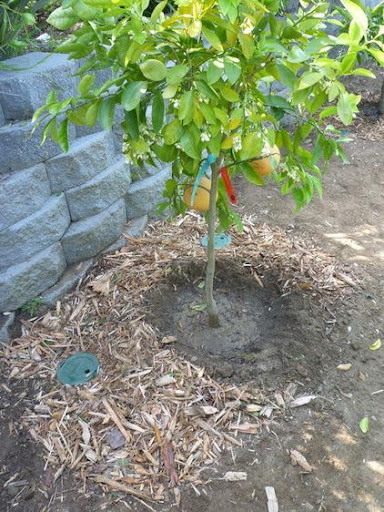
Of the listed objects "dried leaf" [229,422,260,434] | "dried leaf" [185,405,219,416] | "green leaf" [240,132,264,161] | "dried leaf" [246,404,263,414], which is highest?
"green leaf" [240,132,264,161]

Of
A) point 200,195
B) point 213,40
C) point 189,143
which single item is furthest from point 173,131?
point 200,195

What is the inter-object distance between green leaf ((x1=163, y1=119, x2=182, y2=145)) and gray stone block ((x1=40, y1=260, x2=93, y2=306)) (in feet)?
5.16

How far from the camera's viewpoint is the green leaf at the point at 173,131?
1.45 metres

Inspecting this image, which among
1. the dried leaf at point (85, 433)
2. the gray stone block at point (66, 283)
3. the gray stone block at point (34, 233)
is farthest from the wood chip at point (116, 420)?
the gray stone block at point (34, 233)

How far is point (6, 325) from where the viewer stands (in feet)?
8.48

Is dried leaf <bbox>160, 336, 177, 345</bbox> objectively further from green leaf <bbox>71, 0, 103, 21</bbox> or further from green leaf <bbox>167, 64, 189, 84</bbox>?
green leaf <bbox>71, 0, 103, 21</bbox>

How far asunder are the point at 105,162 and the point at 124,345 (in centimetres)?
108

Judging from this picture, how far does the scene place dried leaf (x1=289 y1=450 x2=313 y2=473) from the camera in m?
1.96

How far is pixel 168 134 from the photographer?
145 cm

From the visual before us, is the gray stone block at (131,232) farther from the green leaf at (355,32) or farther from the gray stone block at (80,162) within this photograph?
the green leaf at (355,32)

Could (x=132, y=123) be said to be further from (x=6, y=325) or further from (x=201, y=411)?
(x=6, y=325)

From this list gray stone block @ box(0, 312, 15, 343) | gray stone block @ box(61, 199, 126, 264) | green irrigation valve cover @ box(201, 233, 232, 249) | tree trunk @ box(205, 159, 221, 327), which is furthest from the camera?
green irrigation valve cover @ box(201, 233, 232, 249)

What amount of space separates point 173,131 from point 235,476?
4.40 ft

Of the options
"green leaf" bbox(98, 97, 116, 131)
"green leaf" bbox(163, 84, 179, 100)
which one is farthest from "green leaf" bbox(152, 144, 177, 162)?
"green leaf" bbox(163, 84, 179, 100)
